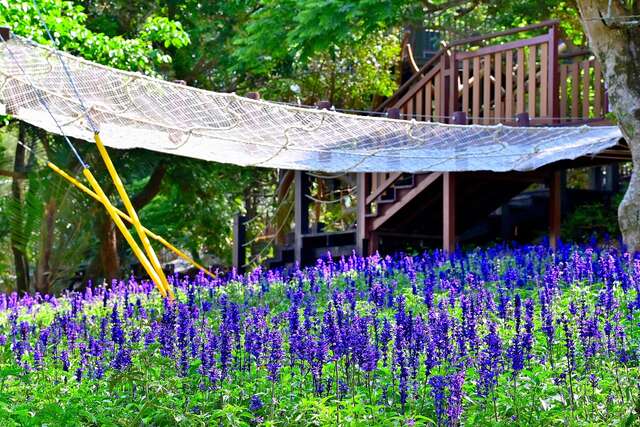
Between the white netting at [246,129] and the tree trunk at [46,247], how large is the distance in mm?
5645

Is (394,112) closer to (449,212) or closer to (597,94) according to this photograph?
(449,212)

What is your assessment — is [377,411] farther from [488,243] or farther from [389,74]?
[389,74]

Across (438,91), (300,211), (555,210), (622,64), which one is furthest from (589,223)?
(622,64)

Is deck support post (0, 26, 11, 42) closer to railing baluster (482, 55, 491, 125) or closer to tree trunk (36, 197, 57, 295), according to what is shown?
railing baluster (482, 55, 491, 125)

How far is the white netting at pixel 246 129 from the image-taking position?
8.16 m

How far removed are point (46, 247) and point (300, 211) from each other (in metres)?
3.93

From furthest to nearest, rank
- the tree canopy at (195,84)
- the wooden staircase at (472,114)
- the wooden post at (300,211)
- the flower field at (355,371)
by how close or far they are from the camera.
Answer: the tree canopy at (195,84), the wooden post at (300,211), the wooden staircase at (472,114), the flower field at (355,371)

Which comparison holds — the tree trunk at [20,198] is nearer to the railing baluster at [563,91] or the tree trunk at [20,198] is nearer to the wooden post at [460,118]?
the wooden post at [460,118]

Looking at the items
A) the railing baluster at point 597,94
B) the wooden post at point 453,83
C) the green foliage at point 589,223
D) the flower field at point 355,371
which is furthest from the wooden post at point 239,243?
the flower field at point 355,371

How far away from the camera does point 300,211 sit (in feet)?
43.4

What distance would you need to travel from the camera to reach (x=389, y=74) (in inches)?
626

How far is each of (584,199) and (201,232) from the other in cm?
615

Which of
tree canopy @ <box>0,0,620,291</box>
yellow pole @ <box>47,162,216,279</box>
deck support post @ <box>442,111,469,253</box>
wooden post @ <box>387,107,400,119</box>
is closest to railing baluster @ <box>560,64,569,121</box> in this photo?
deck support post @ <box>442,111,469,253</box>

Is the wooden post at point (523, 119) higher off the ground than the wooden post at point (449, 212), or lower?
higher
